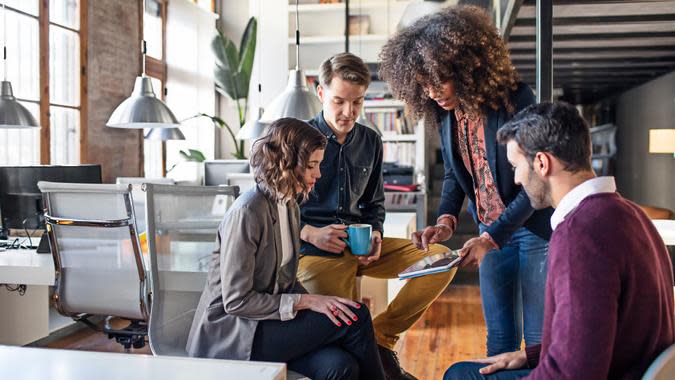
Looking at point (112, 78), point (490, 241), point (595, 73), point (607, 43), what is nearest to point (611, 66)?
point (595, 73)

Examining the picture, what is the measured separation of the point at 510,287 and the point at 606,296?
3.46 feet

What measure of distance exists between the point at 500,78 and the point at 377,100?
621 cm

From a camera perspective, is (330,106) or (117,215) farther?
(117,215)

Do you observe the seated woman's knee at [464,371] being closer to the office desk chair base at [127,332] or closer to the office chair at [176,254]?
the office chair at [176,254]

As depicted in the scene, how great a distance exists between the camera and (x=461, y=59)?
1975 millimetres

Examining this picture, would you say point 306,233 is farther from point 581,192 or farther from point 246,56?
point 246,56

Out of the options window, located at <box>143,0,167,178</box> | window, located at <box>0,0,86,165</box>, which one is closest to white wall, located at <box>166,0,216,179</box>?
window, located at <box>143,0,167,178</box>

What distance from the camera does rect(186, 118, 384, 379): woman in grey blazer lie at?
1702 mm

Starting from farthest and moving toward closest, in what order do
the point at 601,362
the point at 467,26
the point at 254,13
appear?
the point at 254,13 < the point at 467,26 < the point at 601,362

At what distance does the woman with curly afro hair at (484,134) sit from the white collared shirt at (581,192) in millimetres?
657

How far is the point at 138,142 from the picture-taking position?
7.24 meters

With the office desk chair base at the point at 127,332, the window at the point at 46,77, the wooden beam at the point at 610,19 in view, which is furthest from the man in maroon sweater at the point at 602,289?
the window at the point at 46,77

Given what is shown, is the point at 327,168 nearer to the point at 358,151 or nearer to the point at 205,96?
the point at 358,151

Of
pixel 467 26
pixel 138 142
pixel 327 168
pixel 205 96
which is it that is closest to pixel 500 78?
pixel 467 26
